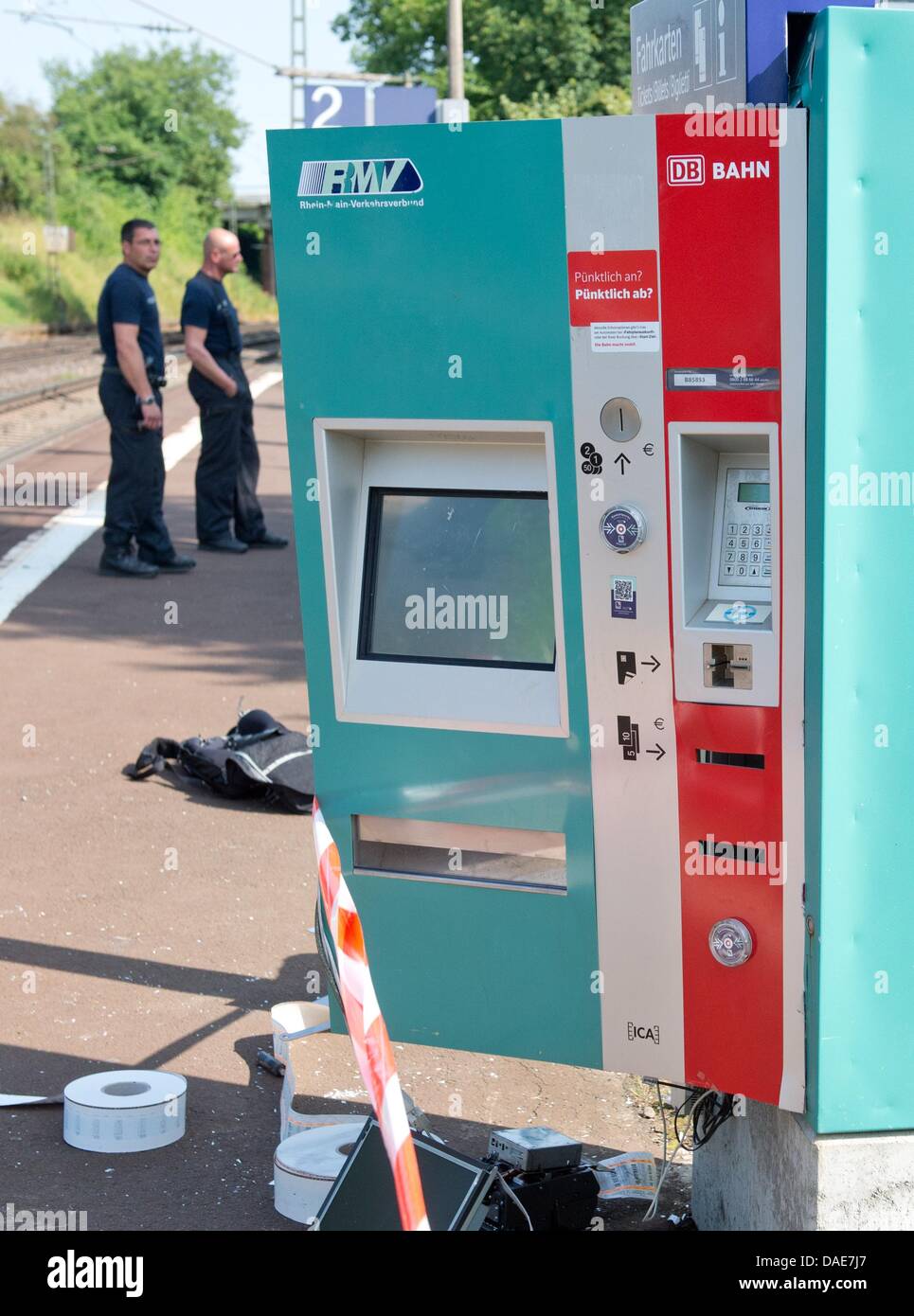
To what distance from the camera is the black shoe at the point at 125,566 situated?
1230cm

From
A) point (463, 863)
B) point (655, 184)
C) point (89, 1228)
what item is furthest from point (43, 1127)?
point (655, 184)

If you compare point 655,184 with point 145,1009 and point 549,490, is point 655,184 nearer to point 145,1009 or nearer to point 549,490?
point 549,490

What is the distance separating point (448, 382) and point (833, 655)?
101 cm

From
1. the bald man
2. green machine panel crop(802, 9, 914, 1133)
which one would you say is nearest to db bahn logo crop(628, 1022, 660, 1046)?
green machine panel crop(802, 9, 914, 1133)

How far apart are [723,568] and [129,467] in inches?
339

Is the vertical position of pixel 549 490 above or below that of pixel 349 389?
below

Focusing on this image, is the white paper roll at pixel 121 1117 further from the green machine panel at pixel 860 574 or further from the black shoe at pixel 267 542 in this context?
the black shoe at pixel 267 542

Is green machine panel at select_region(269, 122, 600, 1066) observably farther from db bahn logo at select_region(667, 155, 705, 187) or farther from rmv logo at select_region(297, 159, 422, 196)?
db bahn logo at select_region(667, 155, 705, 187)

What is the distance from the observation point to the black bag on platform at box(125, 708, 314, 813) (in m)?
7.53

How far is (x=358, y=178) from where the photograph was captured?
3.53 meters

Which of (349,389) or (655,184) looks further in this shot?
(349,389)

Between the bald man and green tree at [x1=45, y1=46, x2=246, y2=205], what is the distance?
69303 mm

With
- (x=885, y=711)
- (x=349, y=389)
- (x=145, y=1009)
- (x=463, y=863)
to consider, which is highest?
(x=349, y=389)

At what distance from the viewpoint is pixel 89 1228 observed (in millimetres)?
4016
